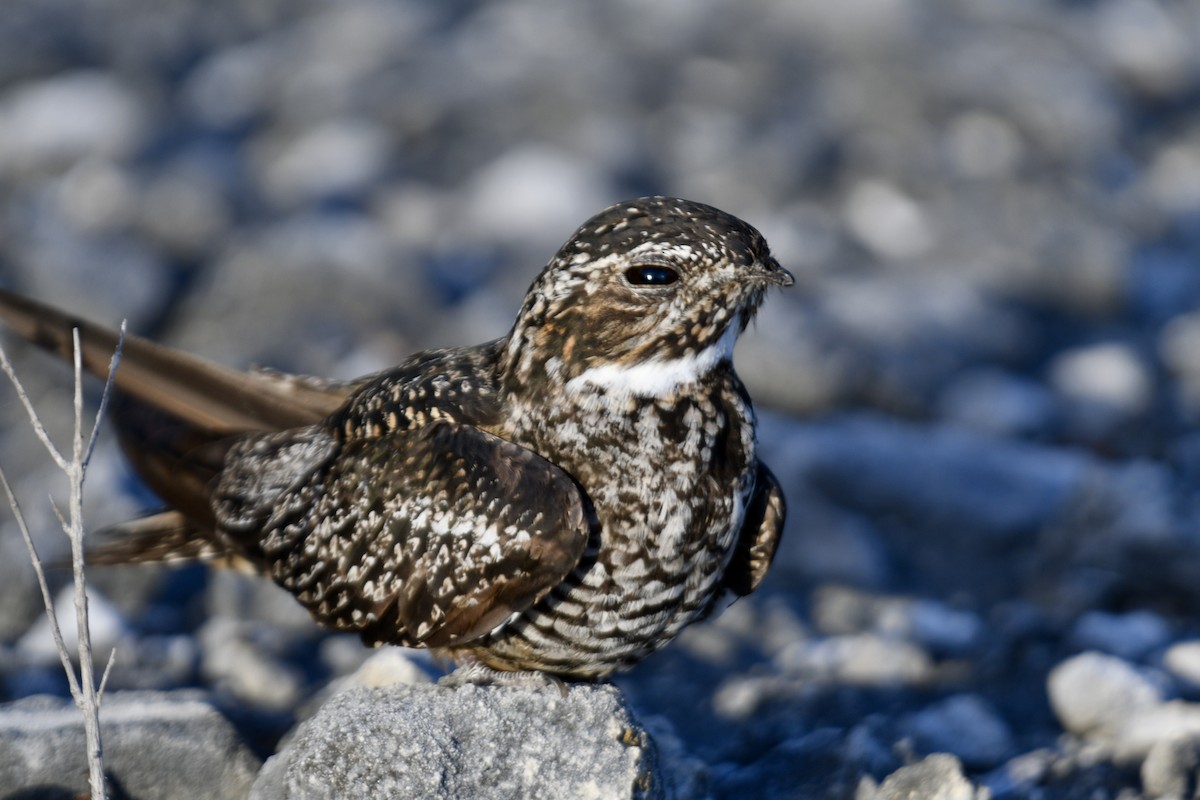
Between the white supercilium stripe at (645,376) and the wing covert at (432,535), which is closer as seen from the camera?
the wing covert at (432,535)

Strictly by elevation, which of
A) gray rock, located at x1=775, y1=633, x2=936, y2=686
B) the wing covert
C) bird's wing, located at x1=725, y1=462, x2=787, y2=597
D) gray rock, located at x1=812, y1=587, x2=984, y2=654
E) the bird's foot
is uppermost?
gray rock, located at x1=812, y1=587, x2=984, y2=654

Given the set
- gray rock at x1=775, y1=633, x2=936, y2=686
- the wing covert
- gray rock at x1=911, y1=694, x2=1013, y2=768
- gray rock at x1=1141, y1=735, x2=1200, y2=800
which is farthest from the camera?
gray rock at x1=775, y1=633, x2=936, y2=686

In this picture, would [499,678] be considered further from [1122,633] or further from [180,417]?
[1122,633]

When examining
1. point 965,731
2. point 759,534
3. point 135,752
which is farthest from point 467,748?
point 965,731

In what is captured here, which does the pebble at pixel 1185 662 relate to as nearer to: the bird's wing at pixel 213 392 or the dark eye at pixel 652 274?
the dark eye at pixel 652 274

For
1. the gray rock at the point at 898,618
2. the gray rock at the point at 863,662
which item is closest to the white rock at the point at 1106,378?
the gray rock at the point at 898,618

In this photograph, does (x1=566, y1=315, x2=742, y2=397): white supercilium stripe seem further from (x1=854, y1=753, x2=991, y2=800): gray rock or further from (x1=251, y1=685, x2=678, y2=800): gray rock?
(x1=854, y1=753, x2=991, y2=800): gray rock

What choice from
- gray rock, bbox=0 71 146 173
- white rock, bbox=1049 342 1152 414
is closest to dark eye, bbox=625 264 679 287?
white rock, bbox=1049 342 1152 414
